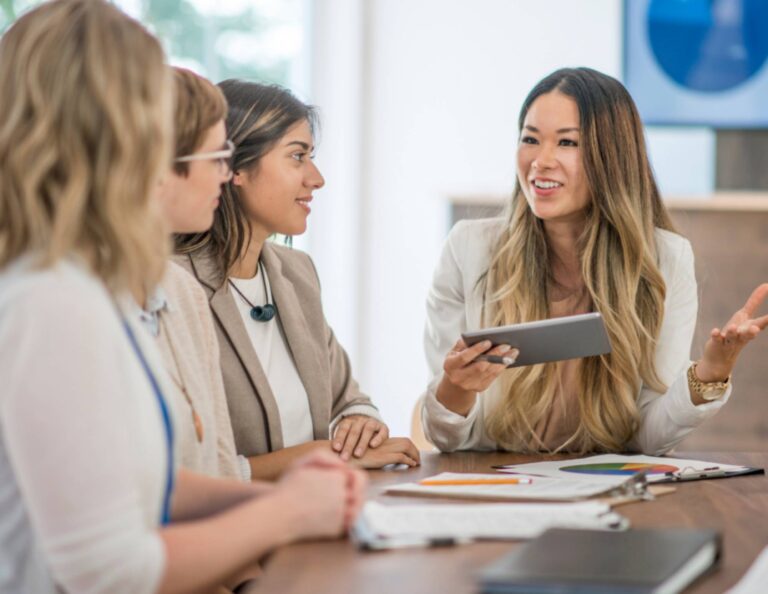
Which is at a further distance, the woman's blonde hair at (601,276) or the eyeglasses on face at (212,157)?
the woman's blonde hair at (601,276)

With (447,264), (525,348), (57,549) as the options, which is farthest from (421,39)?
(57,549)

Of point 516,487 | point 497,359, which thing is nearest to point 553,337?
point 497,359

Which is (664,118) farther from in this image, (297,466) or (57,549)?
(57,549)

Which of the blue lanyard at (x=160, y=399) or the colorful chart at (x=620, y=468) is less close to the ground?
the blue lanyard at (x=160, y=399)

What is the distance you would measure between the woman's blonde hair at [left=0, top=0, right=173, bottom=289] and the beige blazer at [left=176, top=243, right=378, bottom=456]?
2.91ft

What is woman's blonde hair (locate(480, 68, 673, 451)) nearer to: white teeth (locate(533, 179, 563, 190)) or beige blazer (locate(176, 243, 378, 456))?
white teeth (locate(533, 179, 563, 190))

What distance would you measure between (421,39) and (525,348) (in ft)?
9.64

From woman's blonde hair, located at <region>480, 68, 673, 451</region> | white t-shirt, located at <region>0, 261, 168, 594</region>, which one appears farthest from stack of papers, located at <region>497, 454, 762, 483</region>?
white t-shirt, located at <region>0, 261, 168, 594</region>

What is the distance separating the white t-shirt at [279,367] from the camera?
6.98ft

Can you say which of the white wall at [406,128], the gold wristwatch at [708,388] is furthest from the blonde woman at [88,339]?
the white wall at [406,128]

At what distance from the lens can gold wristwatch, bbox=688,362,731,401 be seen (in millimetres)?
2102

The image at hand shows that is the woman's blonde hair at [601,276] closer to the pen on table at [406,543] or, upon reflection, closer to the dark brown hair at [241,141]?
the dark brown hair at [241,141]

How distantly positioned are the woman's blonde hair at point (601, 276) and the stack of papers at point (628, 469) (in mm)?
233

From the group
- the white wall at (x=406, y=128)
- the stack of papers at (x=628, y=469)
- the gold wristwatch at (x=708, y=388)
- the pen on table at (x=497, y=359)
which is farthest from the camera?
the white wall at (x=406, y=128)
